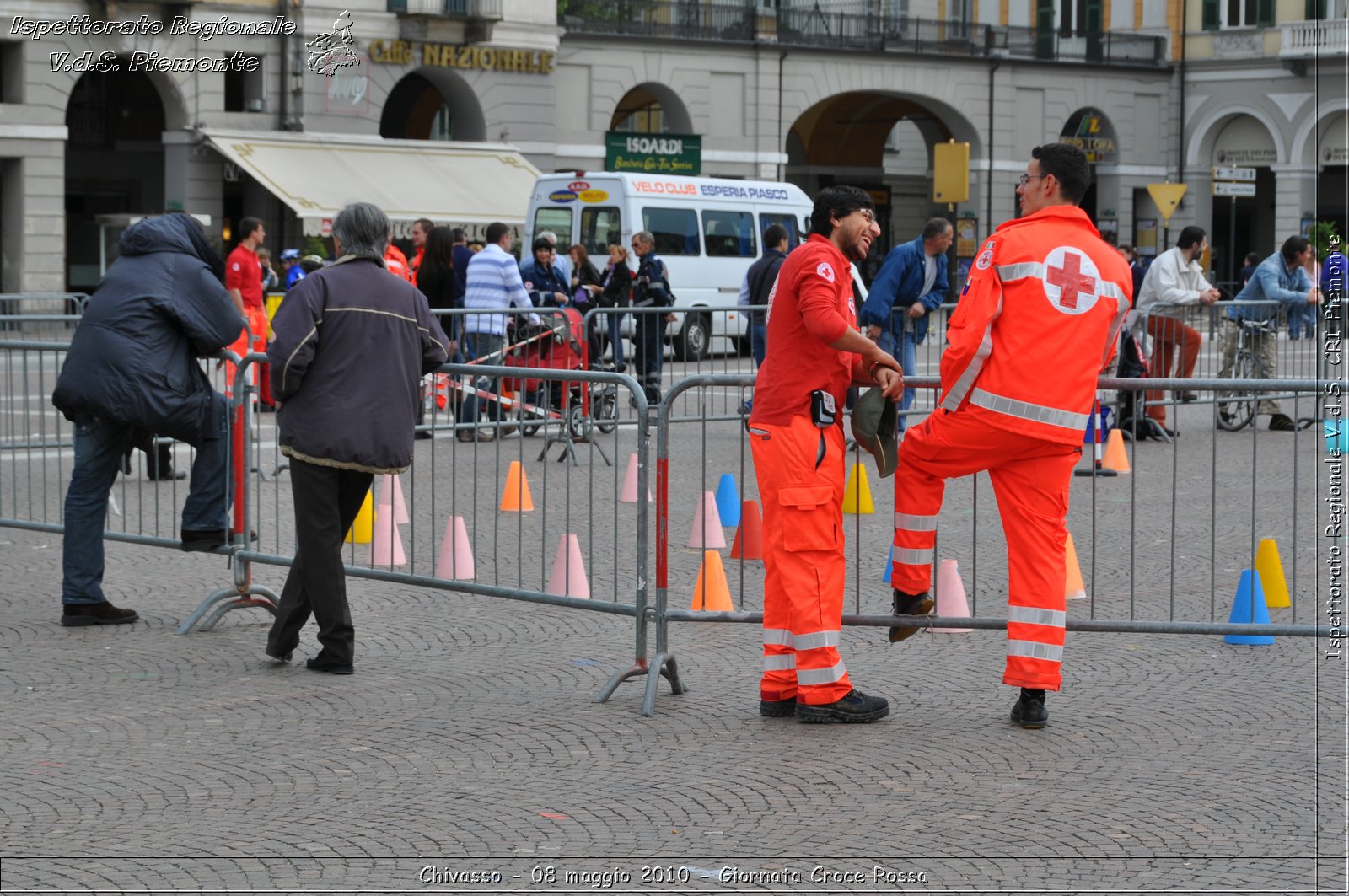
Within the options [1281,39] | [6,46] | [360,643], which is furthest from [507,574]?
[1281,39]

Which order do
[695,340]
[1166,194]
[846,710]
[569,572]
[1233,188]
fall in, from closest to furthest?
[846,710], [569,572], [695,340], [1166,194], [1233,188]

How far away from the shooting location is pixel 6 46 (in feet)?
104

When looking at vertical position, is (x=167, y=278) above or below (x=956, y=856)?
above

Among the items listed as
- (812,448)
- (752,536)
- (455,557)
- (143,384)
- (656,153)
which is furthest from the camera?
(656,153)

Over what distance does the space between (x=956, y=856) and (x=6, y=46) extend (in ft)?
100.0

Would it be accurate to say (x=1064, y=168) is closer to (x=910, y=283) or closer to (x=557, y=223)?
(x=910, y=283)

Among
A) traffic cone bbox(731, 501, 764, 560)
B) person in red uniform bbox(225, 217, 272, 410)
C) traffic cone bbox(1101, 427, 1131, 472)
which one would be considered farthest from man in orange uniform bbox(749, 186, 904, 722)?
person in red uniform bbox(225, 217, 272, 410)

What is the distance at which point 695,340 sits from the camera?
2045cm

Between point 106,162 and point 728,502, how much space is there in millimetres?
27826

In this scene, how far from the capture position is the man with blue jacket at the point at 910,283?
13.9 m

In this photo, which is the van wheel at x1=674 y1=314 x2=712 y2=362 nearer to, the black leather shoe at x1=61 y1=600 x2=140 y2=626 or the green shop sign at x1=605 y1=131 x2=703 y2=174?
the black leather shoe at x1=61 y1=600 x2=140 y2=626

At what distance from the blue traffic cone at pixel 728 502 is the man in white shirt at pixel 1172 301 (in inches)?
236

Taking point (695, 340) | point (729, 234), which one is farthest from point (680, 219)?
point (695, 340)

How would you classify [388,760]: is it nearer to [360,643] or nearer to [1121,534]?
[360,643]
